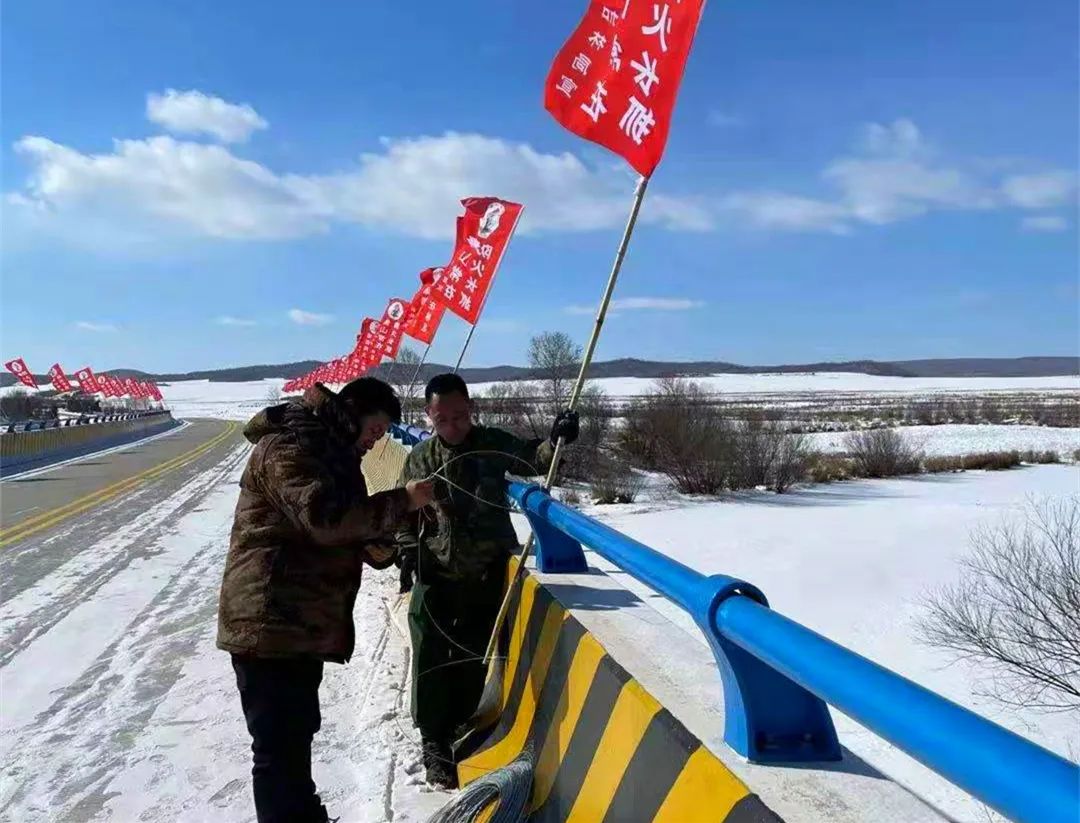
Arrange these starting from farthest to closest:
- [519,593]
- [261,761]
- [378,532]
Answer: [519,593] < [261,761] < [378,532]

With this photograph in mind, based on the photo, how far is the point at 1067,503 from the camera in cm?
Result: 1962

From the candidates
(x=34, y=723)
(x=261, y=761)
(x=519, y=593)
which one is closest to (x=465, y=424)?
(x=519, y=593)

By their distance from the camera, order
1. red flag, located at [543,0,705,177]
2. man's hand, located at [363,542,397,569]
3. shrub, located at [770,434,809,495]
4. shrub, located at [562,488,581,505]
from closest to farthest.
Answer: man's hand, located at [363,542,397,569], red flag, located at [543,0,705,177], shrub, located at [562,488,581,505], shrub, located at [770,434,809,495]

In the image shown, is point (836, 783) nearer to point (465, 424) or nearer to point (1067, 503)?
point (465, 424)

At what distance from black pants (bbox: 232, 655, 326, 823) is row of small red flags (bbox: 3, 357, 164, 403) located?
5947 centimetres

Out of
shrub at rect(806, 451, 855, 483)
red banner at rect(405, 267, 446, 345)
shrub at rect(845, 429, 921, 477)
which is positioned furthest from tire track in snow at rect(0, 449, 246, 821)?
shrub at rect(845, 429, 921, 477)

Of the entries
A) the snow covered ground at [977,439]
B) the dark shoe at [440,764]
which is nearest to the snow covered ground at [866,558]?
the dark shoe at [440,764]

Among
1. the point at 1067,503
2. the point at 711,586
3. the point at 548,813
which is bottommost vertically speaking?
the point at 1067,503

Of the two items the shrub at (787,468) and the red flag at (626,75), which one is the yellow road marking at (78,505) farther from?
the shrub at (787,468)

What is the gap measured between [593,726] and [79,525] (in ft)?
42.2

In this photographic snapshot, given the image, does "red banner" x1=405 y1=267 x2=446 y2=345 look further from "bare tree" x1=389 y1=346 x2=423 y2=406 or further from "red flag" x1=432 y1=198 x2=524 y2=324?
"bare tree" x1=389 y1=346 x2=423 y2=406

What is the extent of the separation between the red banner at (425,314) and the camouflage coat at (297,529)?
46.3ft

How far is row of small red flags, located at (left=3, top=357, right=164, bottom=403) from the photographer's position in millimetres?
56125

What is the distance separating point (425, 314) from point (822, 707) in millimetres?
17234
